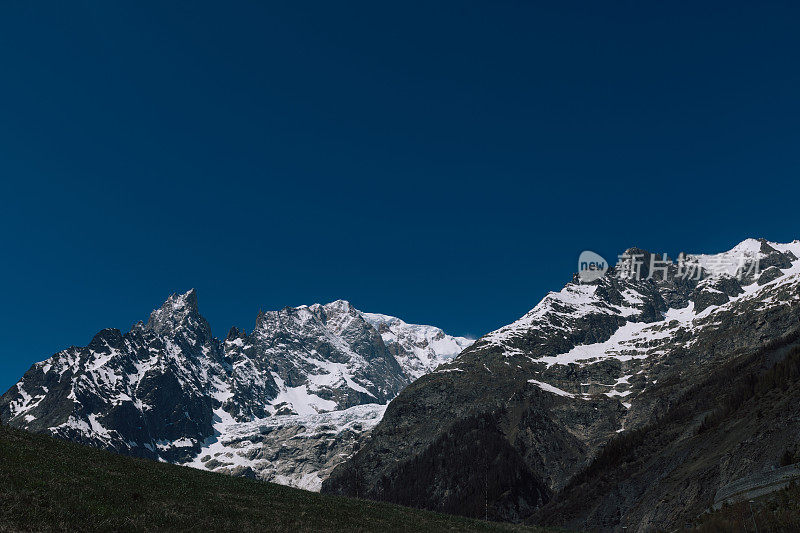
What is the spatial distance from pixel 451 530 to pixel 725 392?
147700 mm

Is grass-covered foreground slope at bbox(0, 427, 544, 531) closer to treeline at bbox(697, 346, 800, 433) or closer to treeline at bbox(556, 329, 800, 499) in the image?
treeline at bbox(697, 346, 800, 433)

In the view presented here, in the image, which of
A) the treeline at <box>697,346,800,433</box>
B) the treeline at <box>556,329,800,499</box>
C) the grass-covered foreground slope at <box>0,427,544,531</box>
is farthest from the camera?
the treeline at <box>556,329,800,499</box>

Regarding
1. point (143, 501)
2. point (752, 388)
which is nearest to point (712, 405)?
point (752, 388)

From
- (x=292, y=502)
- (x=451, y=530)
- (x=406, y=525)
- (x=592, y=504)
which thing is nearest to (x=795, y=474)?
(x=451, y=530)

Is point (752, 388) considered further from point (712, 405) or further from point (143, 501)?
point (143, 501)

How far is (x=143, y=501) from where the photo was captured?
32031 millimetres

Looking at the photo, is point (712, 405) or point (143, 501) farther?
point (712, 405)

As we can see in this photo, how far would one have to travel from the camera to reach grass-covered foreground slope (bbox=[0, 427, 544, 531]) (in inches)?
1044

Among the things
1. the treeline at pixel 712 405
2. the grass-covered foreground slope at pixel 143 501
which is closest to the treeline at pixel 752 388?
the treeline at pixel 712 405

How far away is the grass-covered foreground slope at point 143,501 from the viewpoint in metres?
26.5

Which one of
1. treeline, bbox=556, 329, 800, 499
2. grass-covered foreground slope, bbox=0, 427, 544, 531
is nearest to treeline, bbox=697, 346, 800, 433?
treeline, bbox=556, 329, 800, 499

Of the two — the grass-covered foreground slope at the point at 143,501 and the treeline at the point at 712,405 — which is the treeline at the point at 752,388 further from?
the grass-covered foreground slope at the point at 143,501

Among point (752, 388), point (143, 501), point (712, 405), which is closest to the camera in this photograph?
point (143, 501)

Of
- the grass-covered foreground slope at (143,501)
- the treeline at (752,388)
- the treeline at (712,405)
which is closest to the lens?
the grass-covered foreground slope at (143,501)
